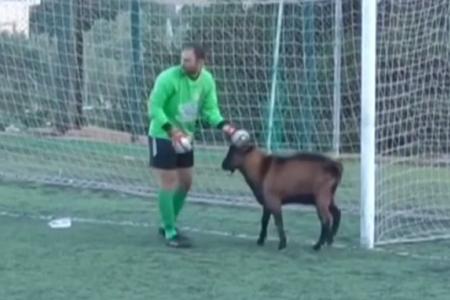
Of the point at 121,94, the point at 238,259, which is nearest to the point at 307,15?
the point at 121,94

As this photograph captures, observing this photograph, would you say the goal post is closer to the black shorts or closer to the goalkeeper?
the goalkeeper

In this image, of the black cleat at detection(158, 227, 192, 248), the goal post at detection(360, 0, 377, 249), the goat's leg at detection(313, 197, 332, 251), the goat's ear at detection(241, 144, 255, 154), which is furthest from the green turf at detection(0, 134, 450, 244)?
the black cleat at detection(158, 227, 192, 248)

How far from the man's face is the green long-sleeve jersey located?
Answer: 88 mm

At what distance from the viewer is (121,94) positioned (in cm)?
1658

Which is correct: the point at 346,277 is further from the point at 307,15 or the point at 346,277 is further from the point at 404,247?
the point at 307,15

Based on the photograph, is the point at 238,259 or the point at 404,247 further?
the point at 404,247

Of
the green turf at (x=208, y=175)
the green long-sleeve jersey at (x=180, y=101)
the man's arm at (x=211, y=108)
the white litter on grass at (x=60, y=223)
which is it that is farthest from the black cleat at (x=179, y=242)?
the green turf at (x=208, y=175)

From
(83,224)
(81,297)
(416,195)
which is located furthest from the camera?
(416,195)

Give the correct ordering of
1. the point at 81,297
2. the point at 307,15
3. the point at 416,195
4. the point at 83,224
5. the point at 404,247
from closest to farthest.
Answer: the point at 81,297 → the point at 404,247 → the point at 83,224 → the point at 416,195 → the point at 307,15

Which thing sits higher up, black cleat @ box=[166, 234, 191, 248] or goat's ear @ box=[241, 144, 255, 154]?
goat's ear @ box=[241, 144, 255, 154]

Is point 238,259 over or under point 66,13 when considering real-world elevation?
under

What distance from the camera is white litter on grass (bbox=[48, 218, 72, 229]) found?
1318 cm

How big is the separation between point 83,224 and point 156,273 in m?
2.77

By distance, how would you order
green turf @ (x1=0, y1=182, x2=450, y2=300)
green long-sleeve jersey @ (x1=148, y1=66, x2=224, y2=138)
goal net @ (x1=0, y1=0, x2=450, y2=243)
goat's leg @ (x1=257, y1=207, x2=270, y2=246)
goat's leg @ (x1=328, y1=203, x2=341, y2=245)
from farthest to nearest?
goal net @ (x1=0, y1=0, x2=450, y2=243) → goat's leg @ (x1=328, y1=203, x2=341, y2=245) → goat's leg @ (x1=257, y1=207, x2=270, y2=246) → green long-sleeve jersey @ (x1=148, y1=66, x2=224, y2=138) → green turf @ (x1=0, y1=182, x2=450, y2=300)
